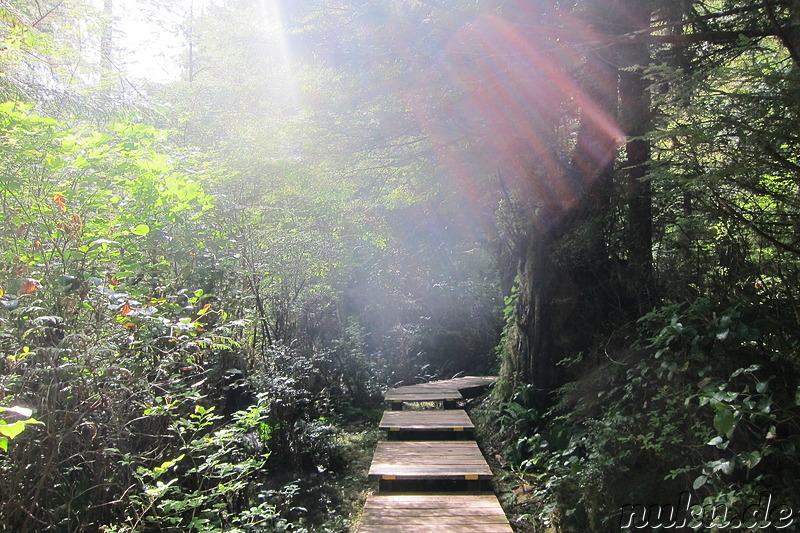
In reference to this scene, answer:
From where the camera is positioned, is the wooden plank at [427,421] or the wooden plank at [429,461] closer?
the wooden plank at [429,461]

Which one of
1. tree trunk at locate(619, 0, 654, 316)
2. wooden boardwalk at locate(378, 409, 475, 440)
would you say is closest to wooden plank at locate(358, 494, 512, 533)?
wooden boardwalk at locate(378, 409, 475, 440)

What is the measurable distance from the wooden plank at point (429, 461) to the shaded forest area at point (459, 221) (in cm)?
53

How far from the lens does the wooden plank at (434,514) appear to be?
3580 millimetres

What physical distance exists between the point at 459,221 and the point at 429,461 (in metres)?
4.24

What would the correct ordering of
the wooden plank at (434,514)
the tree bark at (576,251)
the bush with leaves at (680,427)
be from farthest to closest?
the tree bark at (576,251) < the wooden plank at (434,514) < the bush with leaves at (680,427)

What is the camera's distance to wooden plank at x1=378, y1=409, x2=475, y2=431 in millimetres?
6094

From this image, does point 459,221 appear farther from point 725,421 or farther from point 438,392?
point 725,421

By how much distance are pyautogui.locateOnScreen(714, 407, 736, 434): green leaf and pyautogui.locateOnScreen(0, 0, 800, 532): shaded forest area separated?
2 cm

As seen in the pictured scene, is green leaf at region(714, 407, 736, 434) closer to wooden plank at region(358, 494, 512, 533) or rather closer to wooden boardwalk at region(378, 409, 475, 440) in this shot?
wooden plank at region(358, 494, 512, 533)

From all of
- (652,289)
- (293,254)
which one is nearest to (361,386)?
(293,254)

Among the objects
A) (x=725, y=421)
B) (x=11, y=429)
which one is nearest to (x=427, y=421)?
(x=725, y=421)

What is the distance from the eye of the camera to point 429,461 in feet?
16.4

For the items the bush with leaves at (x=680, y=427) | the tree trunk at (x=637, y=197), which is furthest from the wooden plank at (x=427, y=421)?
the tree trunk at (x=637, y=197)

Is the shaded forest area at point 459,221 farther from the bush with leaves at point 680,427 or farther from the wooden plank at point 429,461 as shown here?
the wooden plank at point 429,461
